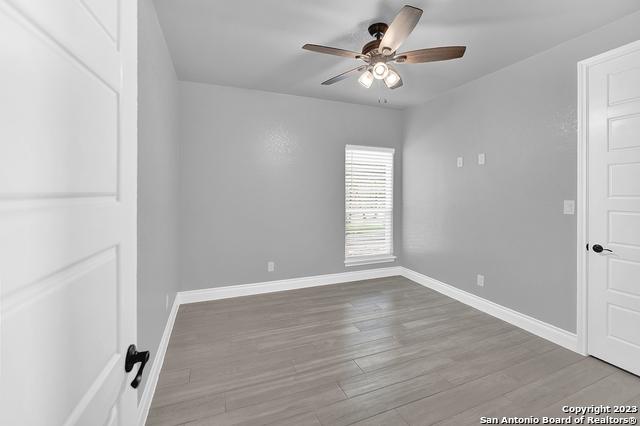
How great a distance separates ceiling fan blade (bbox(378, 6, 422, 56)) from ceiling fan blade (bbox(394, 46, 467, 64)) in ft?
0.43

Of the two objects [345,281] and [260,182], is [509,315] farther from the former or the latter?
[260,182]

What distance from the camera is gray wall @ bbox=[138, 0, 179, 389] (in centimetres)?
163

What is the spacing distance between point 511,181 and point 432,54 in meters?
1.71

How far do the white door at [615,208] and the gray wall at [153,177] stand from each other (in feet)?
11.1

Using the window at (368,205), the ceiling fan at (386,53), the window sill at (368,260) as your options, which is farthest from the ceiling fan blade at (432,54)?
the window sill at (368,260)

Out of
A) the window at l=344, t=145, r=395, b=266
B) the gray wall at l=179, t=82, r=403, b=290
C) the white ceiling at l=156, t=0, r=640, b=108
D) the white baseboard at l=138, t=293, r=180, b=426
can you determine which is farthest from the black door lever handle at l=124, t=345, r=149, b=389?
the window at l=344, t=145, r=395, b=266

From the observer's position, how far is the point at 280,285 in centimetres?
384

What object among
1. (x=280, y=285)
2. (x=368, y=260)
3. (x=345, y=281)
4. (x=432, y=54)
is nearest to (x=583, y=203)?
(x=432, y=54)

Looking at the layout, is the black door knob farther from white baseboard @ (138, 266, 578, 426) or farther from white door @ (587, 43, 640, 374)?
white baseboard @ (138, 266, 578, 426)

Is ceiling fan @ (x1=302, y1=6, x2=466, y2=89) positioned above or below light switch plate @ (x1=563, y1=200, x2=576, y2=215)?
above

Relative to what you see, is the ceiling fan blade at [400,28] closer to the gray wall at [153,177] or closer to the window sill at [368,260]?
the gray wall at [153,177]

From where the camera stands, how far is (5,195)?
1.18ft

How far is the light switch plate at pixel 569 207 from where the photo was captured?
96.1 inches

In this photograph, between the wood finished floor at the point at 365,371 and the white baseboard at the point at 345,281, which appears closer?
the wood finished floor at the point at 365,371
